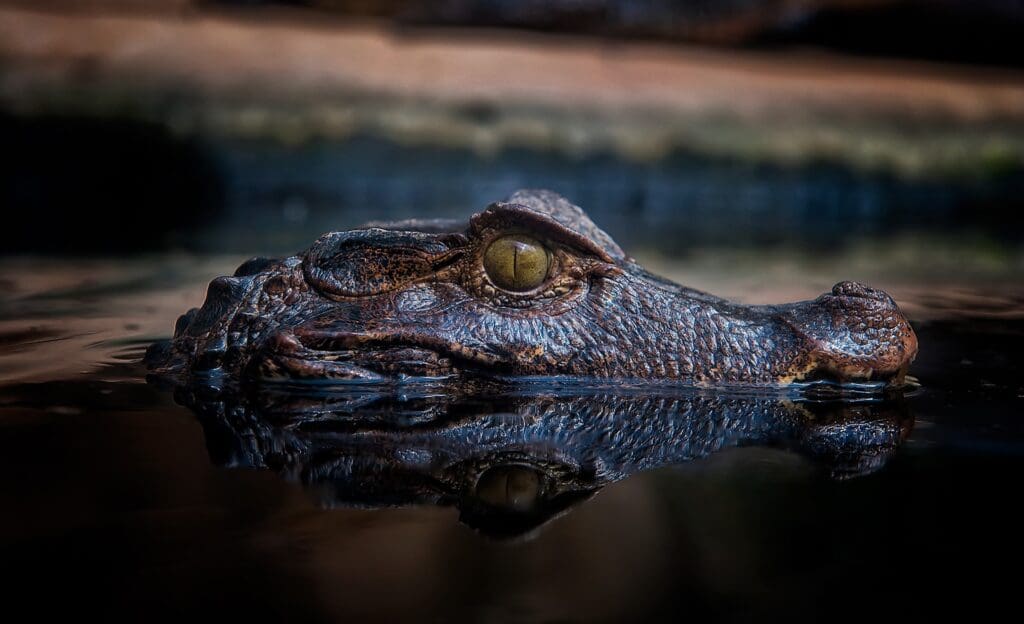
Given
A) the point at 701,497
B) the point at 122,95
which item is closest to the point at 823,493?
the point at 701,497

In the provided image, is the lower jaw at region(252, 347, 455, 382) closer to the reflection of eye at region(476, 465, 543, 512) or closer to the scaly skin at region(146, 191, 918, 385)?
the scaly skin at region(146, 191, 918, 385)

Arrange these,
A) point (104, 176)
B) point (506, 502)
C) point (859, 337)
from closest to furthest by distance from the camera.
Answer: point (506, 502) < point (859, 337) < point (104, 176)

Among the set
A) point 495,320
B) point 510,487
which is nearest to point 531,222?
point 495,320

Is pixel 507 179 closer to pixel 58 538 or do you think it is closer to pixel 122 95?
pixel 122 95

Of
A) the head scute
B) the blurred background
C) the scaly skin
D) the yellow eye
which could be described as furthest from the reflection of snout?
the blurred background

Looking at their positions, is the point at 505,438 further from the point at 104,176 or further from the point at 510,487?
the point at 104,176

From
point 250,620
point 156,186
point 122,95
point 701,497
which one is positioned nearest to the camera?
point 250,620

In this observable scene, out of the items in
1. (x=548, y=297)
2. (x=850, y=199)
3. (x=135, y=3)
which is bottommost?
(x=850, y=199)
